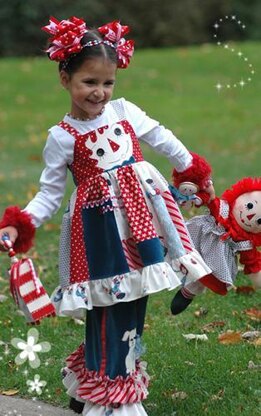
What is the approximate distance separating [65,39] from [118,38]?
0.78 feet

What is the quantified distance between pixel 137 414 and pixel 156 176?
960 millimetres

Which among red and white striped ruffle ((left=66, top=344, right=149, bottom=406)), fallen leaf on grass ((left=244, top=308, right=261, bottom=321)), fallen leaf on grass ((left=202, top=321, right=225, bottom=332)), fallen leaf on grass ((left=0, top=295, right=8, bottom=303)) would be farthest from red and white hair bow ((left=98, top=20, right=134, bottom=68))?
fallen leaf on grass ((left=0, top=295, right=8, bottom=303))

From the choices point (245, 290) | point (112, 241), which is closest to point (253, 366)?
point (112, 241)

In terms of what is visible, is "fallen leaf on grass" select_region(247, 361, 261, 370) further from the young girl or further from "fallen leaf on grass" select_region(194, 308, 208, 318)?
"fallen leaf on grass" select_region(194, 308, 208, 318)

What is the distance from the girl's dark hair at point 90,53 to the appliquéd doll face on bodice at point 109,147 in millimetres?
269

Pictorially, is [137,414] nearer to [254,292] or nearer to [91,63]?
[91,63]

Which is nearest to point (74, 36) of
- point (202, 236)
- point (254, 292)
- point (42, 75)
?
point (202, 236)

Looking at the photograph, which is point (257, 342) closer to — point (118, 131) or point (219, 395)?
point (219, 395)

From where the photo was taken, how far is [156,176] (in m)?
4.03

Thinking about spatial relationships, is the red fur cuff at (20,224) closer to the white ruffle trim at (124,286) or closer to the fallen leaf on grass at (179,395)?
the white ruffle trim at (124,286)

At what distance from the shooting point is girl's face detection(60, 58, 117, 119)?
3924 millimetres

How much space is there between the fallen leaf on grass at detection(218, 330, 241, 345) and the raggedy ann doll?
0.74m

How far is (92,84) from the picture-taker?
3943 millimetres

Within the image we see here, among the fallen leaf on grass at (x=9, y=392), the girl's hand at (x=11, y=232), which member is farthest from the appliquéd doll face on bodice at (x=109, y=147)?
the fallen leaf on grass at (x=9, y=392)
